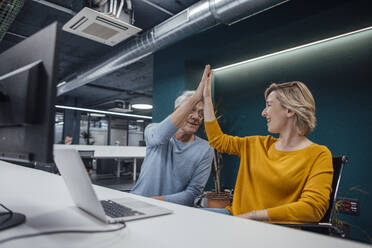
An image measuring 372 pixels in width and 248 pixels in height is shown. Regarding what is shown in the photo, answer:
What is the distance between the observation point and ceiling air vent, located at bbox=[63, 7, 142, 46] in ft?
9.84

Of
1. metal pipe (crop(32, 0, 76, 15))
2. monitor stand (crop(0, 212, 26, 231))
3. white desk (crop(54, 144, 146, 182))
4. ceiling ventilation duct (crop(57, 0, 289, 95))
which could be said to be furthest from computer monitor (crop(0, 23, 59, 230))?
white desk (crop(54, 144, 146, 182))

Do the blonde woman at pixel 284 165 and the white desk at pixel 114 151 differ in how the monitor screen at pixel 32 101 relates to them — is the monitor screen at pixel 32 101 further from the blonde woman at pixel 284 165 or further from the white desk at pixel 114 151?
the white desk at pixel 114 151

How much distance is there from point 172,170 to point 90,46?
14.5 feet

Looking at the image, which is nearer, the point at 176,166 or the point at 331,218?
the point at 331,218

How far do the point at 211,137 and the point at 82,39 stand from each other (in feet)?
13.8

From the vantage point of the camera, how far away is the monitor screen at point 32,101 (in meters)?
0.60

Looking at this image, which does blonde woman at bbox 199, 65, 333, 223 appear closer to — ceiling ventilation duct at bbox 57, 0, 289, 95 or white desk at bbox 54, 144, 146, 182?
ceiling ventilation duct at bbox 57, 0, 289, 95

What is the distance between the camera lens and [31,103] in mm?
616

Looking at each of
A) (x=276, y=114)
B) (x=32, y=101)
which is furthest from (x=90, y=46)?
(x=32, y=101)

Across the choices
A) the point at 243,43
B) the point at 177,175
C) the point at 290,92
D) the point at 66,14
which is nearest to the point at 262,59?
the point at 243,43

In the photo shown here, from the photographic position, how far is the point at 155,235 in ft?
2.10

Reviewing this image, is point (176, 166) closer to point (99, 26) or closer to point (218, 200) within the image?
point (218, 200)

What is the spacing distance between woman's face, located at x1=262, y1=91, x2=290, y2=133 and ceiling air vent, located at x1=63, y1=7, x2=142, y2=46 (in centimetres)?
240

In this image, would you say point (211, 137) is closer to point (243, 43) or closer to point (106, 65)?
point (243, 43)
